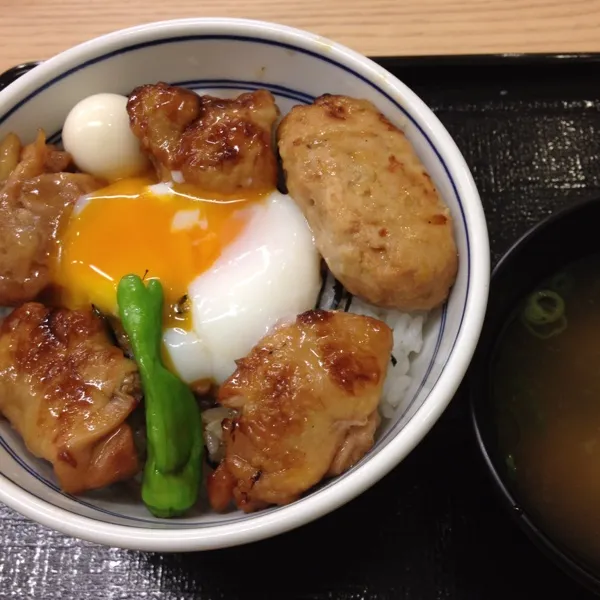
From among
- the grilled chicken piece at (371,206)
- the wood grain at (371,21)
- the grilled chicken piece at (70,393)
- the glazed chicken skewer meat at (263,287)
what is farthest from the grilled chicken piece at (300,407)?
the wood grain at (371,21)

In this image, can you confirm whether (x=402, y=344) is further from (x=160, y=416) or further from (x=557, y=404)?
(x=160, y=416)

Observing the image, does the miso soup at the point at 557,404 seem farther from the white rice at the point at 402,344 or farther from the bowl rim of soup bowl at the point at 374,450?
the bowl rim of soup bowl at the point at 374,450

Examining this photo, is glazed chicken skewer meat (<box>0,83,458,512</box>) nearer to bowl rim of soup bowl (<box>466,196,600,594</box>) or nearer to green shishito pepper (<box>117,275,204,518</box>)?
green shishito pepper (<box>117,275,204,518</box>)

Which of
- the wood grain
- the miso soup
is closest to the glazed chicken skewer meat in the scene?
the miso soup

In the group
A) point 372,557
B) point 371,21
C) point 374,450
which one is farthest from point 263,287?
point 371,21

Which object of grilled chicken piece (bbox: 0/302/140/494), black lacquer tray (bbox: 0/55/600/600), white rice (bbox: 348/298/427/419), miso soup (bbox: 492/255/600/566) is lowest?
black lacquer tray (bbox: 0/55/600/600)

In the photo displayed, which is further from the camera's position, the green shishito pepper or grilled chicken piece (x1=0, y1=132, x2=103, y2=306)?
grilled chicken piece (x1=0, y1=132, x2=103, y2=306)
